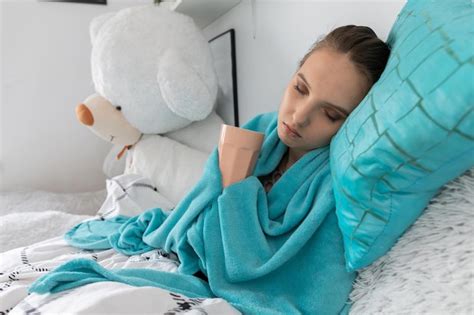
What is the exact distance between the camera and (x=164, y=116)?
1.35 meters

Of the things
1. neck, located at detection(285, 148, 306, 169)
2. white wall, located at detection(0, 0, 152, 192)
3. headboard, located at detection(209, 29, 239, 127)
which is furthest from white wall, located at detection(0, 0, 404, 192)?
neck, located at detection(285, 148, 306, 169)

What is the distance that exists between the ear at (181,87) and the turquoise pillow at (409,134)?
70 cm

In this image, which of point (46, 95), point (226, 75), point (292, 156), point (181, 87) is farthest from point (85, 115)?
point (292, 156)

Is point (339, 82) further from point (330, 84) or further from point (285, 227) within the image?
point (285, 227)

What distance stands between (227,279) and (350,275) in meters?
0.19

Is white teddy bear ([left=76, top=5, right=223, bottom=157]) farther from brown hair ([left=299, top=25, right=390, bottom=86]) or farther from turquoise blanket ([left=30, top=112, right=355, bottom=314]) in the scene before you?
brown hair ([left=299, top=25, right=390, bottom=86])

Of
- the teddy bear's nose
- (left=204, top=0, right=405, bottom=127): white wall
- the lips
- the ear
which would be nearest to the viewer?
the lips

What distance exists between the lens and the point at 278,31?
3.74 ft

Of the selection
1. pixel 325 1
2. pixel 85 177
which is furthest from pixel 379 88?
pixel 85 177

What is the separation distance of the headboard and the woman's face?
0.68 metres

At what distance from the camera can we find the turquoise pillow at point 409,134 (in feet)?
1.36

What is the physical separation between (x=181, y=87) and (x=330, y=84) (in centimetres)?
62

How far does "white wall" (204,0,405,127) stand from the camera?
2.84 feet

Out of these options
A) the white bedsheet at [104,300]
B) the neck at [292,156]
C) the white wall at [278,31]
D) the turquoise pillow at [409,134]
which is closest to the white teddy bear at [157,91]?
the white wall at [278,31]
